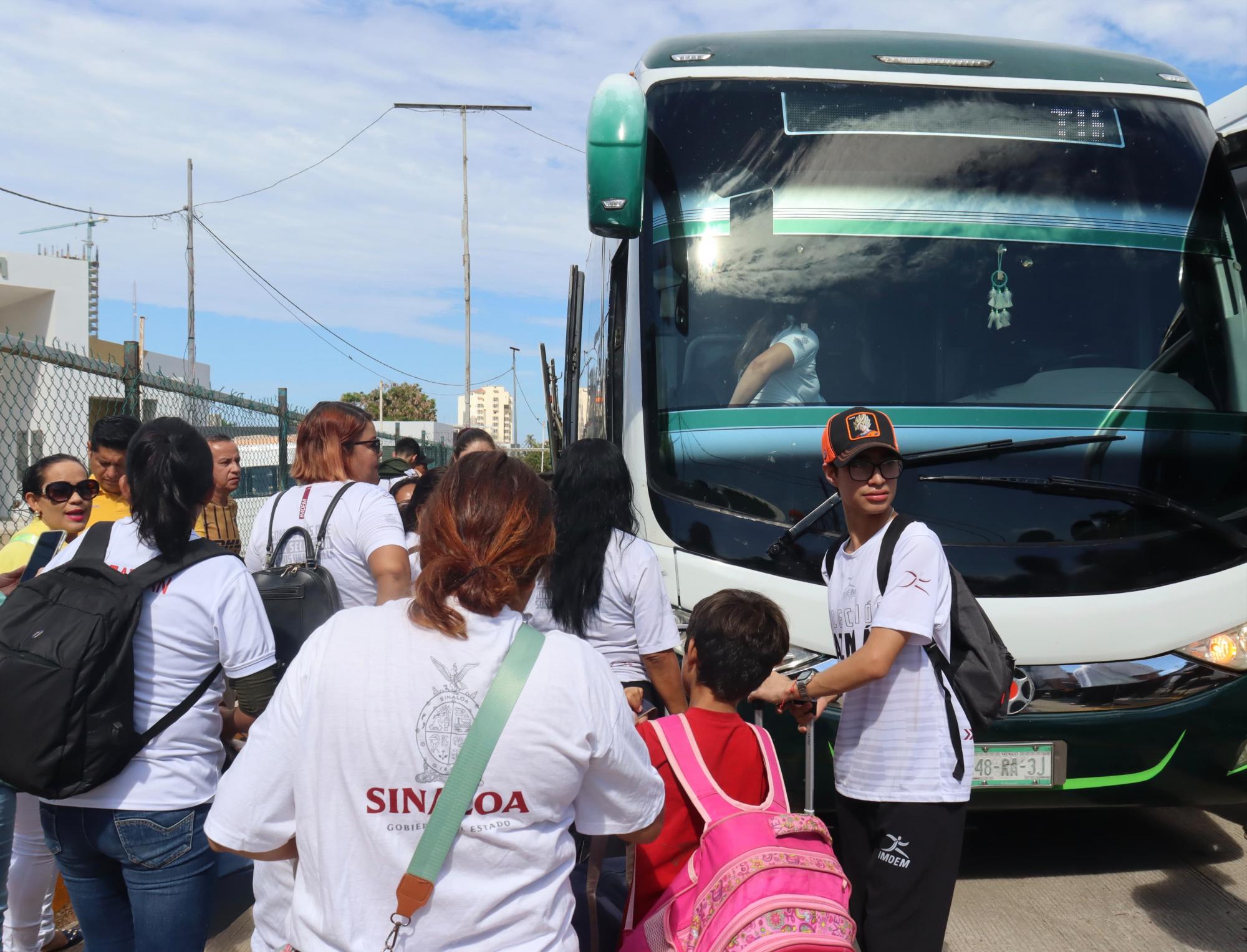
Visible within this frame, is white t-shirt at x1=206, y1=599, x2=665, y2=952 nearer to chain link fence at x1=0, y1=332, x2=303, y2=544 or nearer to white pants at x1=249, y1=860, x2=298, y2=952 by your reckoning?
white pants at x1=249, y1=860, x2=298, y2=952

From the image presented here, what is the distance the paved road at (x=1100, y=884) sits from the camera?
3914 mm

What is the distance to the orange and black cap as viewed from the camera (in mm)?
2818

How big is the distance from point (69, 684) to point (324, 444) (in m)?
1.55

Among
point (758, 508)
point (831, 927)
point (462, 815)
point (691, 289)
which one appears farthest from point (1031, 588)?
point (462, 815)

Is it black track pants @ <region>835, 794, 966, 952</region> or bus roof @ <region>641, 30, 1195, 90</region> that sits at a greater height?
bus roof @ <region>641, 30, 1195, 90</region>

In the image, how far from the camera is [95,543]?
268 cm

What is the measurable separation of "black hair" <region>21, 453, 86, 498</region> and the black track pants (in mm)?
3139

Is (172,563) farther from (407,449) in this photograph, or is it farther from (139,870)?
(407,449)

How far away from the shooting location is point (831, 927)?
2197 mm

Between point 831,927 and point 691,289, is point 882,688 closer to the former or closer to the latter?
point 831,927

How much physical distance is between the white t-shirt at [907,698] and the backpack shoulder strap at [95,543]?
1.89 metres

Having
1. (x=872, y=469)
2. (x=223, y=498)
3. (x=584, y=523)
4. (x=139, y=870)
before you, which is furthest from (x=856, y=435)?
(x=223, y=498)

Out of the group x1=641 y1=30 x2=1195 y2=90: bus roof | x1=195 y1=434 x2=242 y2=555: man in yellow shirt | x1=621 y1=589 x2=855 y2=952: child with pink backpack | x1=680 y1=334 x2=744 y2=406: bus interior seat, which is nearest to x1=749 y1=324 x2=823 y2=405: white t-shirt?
x1=680 y1=334 x2=744 y2=406: bus interior seat

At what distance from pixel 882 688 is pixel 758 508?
4.27 feet
